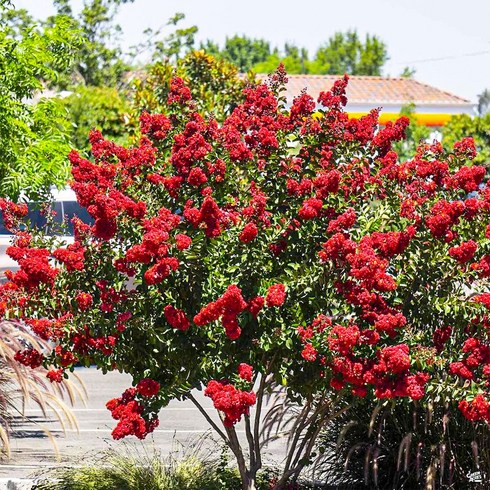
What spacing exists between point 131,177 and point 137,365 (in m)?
1.22

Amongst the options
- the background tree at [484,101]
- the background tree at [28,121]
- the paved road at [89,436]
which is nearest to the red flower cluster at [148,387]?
the paved road at [89,436]

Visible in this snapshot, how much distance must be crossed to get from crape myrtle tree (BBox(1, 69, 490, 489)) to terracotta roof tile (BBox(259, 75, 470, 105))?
49.2 meters

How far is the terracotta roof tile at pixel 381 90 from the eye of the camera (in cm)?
5856

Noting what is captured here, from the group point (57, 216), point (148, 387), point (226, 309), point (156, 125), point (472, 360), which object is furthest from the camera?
point (57, 216)

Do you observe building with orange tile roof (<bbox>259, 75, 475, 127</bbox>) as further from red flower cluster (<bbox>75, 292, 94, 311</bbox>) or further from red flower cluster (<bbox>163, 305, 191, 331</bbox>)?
red flower cluster (<bbox>163, 305, 191, 331</bbox>)

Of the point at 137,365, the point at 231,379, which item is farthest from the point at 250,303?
the point at 137,365

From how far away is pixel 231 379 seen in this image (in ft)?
21.6

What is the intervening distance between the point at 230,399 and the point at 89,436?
5.96m

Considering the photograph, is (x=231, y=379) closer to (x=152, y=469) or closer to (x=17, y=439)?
(x=152, y=469)

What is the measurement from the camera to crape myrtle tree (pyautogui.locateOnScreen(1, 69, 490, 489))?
6.31m

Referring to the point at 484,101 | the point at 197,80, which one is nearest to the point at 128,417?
the point at 197,80

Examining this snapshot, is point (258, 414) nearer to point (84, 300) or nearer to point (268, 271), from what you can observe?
point (268, 271)

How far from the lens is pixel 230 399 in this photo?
6.17 metres

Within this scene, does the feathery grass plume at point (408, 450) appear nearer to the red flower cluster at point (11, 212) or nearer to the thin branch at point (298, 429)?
the thin branch at point (298, 429)
